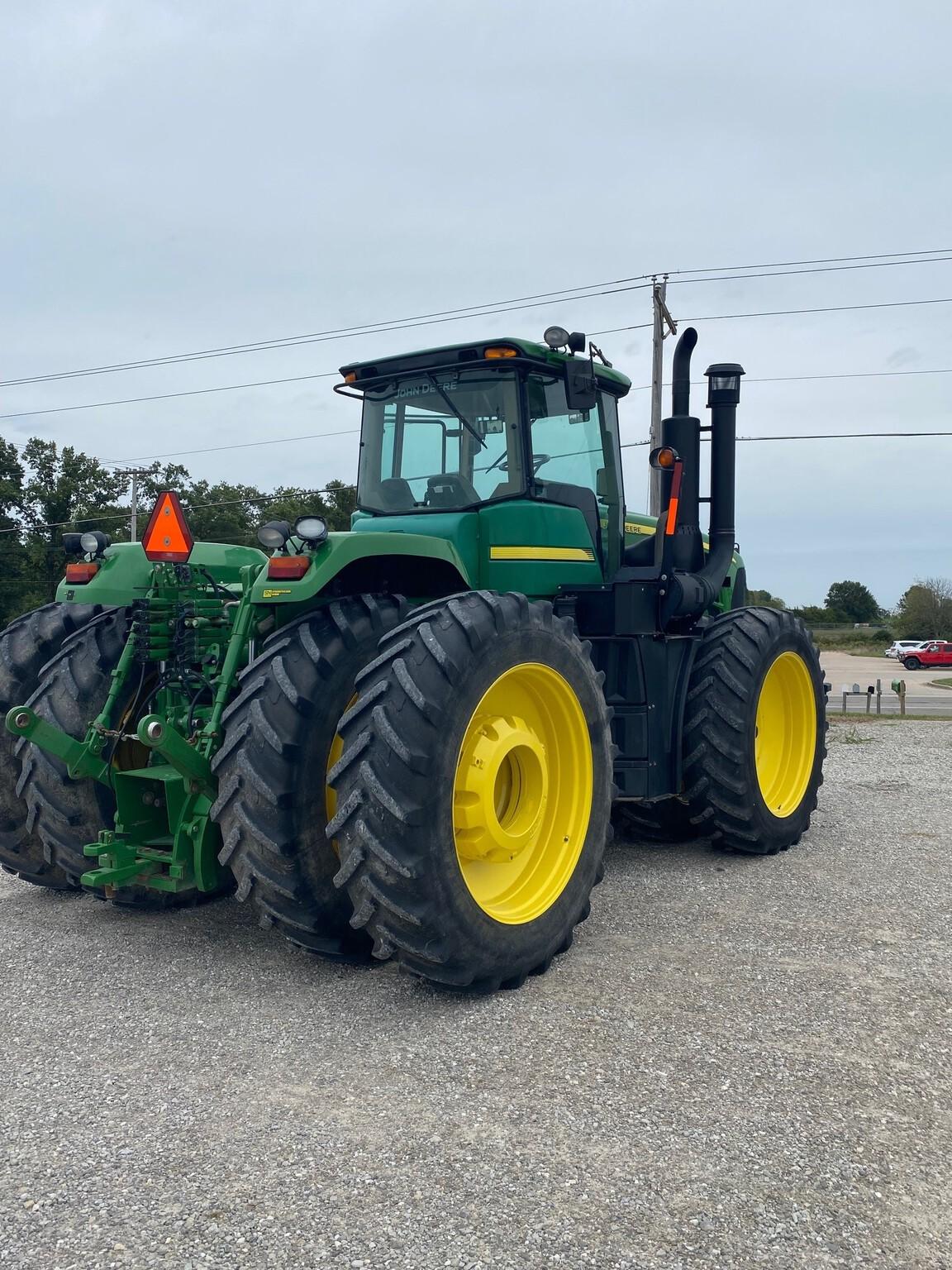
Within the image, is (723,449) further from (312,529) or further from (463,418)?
(312,529)

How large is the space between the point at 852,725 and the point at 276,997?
12.4 metres

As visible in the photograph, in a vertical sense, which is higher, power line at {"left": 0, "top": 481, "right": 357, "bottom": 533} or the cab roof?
power line at {"left": 0, "top": 481, "right": 357, "bottom": 533}

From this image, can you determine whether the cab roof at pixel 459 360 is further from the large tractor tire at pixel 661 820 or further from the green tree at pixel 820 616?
the green tree at pixel 820 616

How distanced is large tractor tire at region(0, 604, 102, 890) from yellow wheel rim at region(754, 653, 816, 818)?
4219 mm

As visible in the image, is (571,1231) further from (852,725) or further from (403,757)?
(852,725)

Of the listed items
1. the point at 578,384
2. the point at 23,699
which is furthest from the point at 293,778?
the point at 578,384

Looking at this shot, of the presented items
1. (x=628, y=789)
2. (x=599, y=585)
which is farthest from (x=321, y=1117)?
(x=599, y=585)

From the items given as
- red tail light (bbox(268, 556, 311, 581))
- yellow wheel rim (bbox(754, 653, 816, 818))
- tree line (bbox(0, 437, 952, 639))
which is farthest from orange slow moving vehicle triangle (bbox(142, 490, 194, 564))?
tree line (bbox(0, 437, 952, 639))

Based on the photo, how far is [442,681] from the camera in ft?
12.5

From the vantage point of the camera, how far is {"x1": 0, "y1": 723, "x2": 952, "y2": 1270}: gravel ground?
2506mm

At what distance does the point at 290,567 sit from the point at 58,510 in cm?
4320

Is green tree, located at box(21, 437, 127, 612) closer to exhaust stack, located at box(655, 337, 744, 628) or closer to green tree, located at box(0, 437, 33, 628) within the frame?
green tree, located at box(0, 437, 33, 628)

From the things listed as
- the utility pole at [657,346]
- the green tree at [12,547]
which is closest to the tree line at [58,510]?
the green tree at [12,547]

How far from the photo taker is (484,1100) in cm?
317
